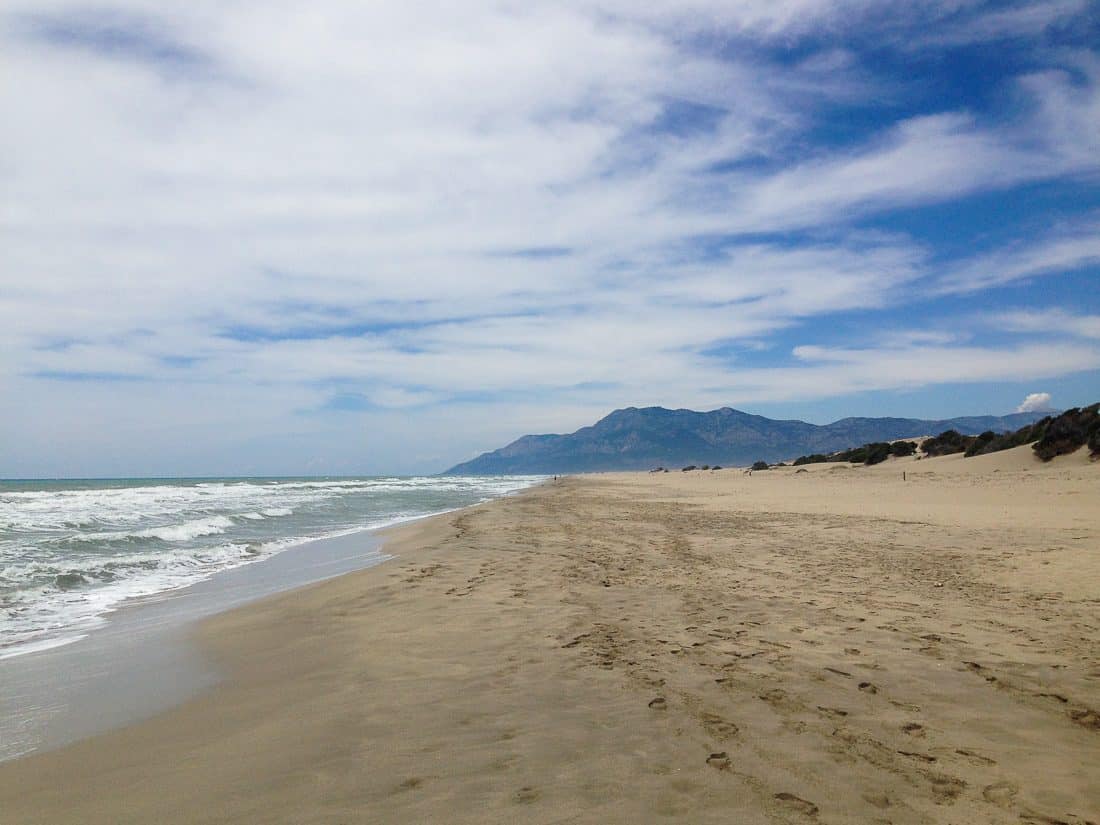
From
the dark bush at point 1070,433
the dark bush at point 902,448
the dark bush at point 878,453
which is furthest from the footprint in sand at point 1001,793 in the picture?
the dark bush at point 902,448

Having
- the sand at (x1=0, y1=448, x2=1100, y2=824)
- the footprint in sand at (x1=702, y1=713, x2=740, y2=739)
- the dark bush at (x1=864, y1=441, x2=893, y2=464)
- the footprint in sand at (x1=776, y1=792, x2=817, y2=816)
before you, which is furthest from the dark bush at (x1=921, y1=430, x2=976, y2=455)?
the footprint in sand at (x1=776, y1=792, x2=817, y2=816)

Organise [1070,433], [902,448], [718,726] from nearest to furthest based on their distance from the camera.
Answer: [718,726]
[1070,433]
[902,448]

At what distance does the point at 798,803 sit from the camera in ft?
10.3

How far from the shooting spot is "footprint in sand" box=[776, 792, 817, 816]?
3051mm

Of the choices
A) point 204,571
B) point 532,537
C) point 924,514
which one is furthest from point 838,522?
point 204,571

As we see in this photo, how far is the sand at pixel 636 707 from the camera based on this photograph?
10.6 feet

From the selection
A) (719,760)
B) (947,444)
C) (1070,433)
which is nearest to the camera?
(719,760)

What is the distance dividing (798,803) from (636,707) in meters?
1.43

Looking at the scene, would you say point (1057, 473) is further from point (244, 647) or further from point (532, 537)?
point (244, 647)

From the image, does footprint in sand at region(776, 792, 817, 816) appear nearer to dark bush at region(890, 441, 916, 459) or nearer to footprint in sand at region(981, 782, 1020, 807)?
footprint in sand at region(981, 782, 1020, 807)

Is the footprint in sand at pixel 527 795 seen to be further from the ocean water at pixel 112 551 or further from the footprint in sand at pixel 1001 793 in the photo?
the ocean water at pixel 112 551

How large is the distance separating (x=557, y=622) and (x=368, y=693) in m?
2.52

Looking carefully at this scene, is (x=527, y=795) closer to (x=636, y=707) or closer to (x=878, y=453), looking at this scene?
(x=636, y=707)

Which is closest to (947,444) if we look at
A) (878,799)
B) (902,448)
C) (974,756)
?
(902,448)
